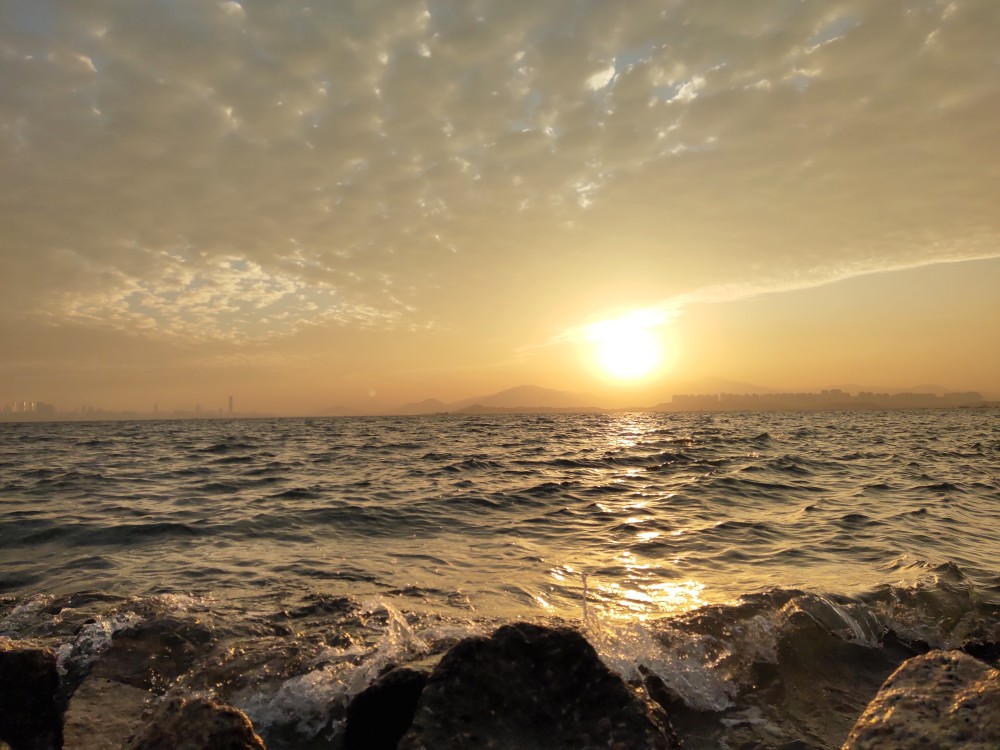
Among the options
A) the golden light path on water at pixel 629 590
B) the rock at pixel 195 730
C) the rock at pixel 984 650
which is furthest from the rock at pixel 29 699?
the rock at pixel 984 650

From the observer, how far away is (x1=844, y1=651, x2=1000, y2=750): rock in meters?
3.41

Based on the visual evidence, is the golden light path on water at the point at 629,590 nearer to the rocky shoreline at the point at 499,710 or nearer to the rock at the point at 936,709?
the rocky shoreline at the point at 499,710

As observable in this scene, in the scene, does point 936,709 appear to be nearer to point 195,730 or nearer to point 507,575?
point 195,730

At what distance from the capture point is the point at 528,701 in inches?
168

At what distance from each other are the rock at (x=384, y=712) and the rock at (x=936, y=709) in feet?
10.3

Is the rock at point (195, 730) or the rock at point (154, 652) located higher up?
the rock at point (195, 730)

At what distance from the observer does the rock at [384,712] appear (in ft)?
14.9

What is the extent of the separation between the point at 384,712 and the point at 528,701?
1.23 meters

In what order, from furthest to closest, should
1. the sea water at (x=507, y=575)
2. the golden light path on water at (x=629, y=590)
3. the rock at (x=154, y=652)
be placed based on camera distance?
the golden light path on water at (x=629, y=590), the sea water at (x=507, y=575), the rock at (x=154, y=652)

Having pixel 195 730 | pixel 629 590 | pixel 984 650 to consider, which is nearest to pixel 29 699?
pixel 195 730

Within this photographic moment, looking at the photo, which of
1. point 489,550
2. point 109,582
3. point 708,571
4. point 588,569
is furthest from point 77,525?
point 708,571

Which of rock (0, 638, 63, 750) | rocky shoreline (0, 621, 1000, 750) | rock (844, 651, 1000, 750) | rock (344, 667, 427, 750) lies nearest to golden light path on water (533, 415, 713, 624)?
rocky shoreline (0, 621, 1000, 750)

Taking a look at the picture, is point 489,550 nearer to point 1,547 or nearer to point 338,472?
point 1,547

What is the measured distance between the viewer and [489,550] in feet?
36.0
